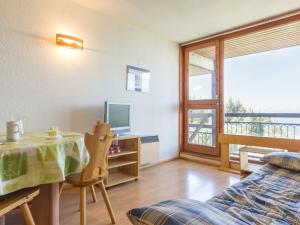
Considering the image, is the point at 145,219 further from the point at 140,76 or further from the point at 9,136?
the point at 140,76

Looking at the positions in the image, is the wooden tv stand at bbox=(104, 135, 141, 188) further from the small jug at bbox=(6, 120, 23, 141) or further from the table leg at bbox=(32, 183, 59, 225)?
the small jug at bbox=(6, 120, 23, 141)

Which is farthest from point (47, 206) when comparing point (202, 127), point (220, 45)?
point (220, 45)

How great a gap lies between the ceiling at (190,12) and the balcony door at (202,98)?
64 centimetres

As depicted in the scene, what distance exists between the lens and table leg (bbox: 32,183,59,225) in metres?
1.56

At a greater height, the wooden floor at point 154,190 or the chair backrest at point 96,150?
the chair backrest at point 96,150

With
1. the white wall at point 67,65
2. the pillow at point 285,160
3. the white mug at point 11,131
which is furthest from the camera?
the white wall at point 67,65

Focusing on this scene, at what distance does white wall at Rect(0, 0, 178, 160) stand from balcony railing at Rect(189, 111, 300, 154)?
3.18ft

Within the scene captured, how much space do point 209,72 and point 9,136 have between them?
138 inches

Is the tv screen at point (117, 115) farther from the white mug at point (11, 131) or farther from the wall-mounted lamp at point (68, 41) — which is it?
the white mug at point (11, 131)

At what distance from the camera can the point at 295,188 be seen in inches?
56.0

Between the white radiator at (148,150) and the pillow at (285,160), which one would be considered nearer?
the pillow at (285,160)

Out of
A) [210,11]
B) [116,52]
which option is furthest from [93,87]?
[210,11]

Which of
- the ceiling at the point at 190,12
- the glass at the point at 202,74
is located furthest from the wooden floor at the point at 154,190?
the ceiling at the point at 190,12

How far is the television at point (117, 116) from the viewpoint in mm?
2684
